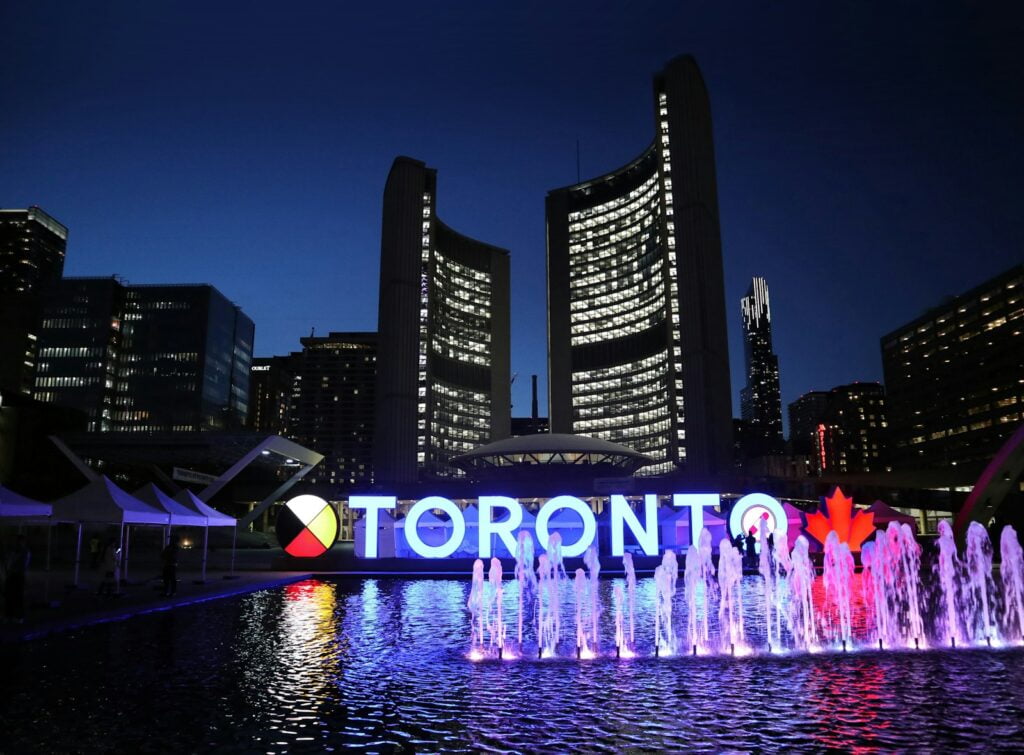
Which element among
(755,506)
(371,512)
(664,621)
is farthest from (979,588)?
(371,512)

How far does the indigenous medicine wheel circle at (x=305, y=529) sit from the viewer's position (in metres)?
31.6

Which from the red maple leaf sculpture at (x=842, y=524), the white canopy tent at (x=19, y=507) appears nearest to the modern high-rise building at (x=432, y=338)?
the red maple leaf sculpture at (x=842, y=524)

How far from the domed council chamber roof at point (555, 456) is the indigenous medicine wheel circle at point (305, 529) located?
4429 cm

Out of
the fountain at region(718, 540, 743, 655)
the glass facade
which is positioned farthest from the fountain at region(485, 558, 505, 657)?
the glass facade

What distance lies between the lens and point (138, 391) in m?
138

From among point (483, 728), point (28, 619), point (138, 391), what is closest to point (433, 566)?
point (28, 619)

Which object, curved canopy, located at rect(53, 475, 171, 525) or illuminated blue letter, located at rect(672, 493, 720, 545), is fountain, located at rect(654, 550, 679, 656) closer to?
illuminated blue letter, located at rect(672, 493, 720, 545)

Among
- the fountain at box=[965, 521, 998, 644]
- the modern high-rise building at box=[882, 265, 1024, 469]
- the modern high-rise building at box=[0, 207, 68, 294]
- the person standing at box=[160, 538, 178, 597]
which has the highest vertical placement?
the modern high-rise building at box=[0, 207, 68, 294]

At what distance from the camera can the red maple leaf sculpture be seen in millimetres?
34969

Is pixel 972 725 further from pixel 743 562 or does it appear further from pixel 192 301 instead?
pixel 192 301

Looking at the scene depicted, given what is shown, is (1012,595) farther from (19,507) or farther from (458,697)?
(19,507)

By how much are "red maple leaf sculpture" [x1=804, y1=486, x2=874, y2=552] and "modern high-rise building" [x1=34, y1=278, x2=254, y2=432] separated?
12728 centimetres

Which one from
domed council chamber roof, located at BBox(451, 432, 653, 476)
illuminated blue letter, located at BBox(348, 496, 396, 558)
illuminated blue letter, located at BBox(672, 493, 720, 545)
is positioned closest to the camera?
illuminated blue letter, located at BBox(348, 496, 396, 558)

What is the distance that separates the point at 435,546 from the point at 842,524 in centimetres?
1992
